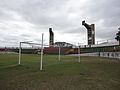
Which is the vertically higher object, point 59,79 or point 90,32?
point 90,32

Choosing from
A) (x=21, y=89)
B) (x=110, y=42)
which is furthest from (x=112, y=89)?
(x=110, y=42)

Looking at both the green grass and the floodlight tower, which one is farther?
the floodlight tower

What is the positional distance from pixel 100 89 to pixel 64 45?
5072 centimetres

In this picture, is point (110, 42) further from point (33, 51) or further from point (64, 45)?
point (33, 51)

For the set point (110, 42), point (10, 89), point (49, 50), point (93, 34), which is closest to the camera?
point (10, 89)

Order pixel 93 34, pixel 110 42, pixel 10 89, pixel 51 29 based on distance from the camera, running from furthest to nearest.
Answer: pixel 51 29 < pixel 93 34 < pixel 110 42 < pixel 10 89

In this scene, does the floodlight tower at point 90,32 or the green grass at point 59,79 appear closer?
the green grass at point 59,79

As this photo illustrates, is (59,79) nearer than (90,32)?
Yes

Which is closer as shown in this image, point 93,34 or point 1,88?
point 1,88

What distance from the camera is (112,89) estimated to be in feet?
23.3

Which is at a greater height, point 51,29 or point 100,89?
point 51,29

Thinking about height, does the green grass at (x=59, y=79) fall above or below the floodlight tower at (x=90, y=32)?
below

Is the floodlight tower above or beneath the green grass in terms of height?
above

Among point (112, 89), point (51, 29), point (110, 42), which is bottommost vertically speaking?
point (112, 89)
